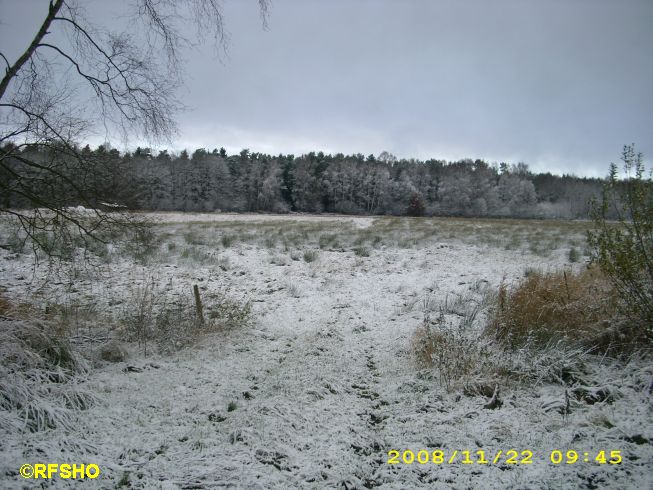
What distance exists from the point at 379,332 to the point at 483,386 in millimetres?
2786

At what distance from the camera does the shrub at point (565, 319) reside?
4684 mm

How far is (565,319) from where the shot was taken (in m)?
5.32

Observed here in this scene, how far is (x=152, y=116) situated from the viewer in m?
5.09

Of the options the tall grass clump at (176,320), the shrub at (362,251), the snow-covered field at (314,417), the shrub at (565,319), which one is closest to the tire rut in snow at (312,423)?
the snow-covered field at (314,417)

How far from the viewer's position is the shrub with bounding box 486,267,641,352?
468cm

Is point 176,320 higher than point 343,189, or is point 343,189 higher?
point 343,189

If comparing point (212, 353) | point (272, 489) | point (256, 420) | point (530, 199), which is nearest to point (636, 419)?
point (272, 489)

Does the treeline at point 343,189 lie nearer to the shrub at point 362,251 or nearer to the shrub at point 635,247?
the shrub at point 362,251

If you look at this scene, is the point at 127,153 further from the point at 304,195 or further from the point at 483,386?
the point at 304,195

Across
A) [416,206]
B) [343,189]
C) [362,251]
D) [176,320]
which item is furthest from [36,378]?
[343,189]

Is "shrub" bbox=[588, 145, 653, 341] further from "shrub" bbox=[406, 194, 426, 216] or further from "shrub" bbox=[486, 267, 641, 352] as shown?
"shrub" bbox=[406, 194, 426, 216]

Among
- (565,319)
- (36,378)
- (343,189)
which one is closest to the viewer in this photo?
(36,378)

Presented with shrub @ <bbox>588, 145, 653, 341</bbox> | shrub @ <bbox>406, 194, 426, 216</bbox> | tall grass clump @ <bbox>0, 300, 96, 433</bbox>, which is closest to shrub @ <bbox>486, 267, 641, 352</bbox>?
shrub @ <bbox>588, 145, 653, 341</bbox>

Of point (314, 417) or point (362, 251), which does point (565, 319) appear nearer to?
point (314, 417)
